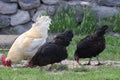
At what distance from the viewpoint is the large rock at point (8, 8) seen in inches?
602

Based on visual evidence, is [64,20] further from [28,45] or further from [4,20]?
[28,45]

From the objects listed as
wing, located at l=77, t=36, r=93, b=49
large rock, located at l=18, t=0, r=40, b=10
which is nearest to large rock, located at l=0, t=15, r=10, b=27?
large rock, located at l=18, t=0, r=40, b=10

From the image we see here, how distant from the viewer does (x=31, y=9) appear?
15.6m

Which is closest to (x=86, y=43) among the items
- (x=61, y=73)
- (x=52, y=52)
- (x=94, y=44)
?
(x=94, y=44)

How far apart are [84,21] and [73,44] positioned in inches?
51.3

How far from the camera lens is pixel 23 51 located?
1083 cm

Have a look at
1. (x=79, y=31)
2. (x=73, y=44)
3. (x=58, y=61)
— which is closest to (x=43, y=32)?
(x=58, y=61)

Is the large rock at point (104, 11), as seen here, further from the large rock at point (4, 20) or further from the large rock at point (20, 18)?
the large rock at point (4, 20)

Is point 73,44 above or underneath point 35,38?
underneath

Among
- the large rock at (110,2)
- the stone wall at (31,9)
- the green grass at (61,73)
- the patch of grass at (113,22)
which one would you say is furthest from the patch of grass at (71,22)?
the green grass at (61,73)

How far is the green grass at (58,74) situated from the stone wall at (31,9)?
5.46 meters

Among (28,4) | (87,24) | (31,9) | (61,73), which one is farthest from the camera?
(31,9)

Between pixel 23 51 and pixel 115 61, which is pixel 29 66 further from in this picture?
pixel 115 61

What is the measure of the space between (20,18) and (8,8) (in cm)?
45
